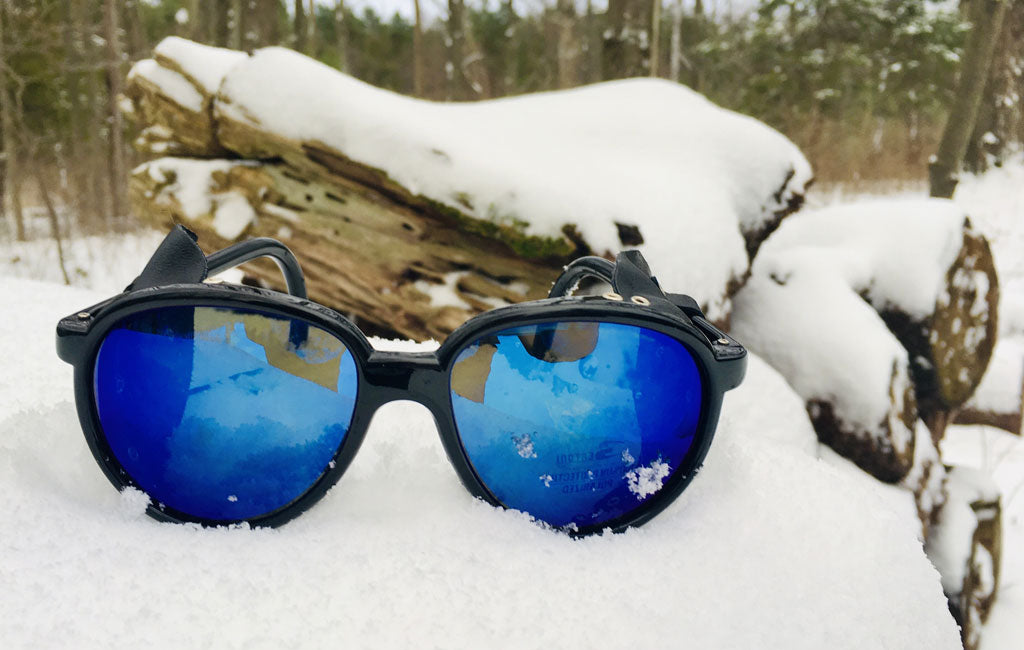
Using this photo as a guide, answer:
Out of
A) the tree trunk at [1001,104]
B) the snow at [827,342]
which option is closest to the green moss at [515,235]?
the snow at [827,342]

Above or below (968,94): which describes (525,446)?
below

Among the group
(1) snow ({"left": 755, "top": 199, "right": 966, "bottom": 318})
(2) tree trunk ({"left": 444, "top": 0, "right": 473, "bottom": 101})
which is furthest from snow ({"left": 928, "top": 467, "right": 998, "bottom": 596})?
(2) tree trunk ({"left": 444, "top": 0, "right": 473, "bottom": 101})

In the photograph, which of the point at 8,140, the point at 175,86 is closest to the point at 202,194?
the point at 175,86

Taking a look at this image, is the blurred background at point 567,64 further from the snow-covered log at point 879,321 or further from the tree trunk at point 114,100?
the snow-covered log at point 879,321

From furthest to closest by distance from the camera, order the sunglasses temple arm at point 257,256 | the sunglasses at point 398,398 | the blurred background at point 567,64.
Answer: the blurred background at point 567,64 → the sunglasses temple arm at point 257,256 → the sunglasses at point 398,398

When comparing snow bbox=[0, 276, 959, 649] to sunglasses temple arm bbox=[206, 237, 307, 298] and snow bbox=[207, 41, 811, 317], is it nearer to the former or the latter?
sunglasses temple arm bbox=[206, 237, 307, 298]

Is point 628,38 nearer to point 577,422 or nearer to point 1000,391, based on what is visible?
point 1000,391

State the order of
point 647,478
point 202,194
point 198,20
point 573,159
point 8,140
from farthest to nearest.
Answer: point 198,20
point 8,140
point 202,194
point 573,159
point 647,478
